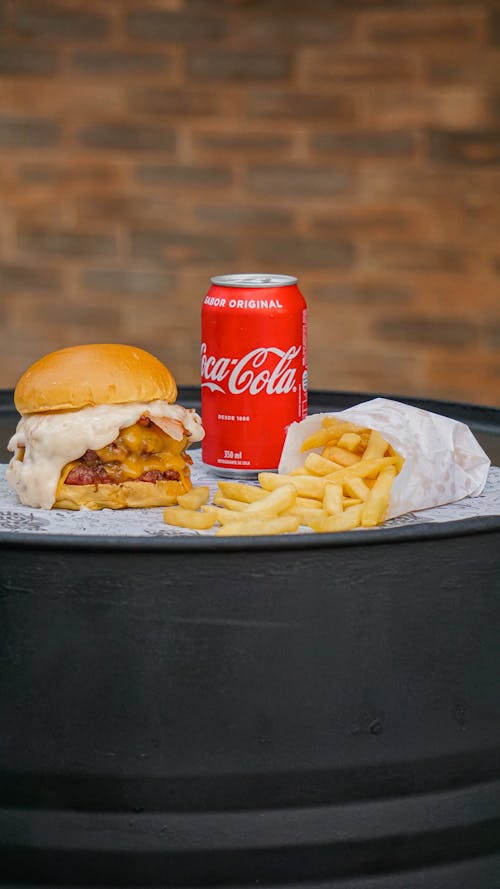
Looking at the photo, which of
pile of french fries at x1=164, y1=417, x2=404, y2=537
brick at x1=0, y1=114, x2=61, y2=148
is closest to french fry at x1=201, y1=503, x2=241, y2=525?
pile of french fries at x1=164, y1=417, x2=404, y2=537

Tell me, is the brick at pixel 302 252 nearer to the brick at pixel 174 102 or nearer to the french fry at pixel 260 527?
the brick at pixel 174 102

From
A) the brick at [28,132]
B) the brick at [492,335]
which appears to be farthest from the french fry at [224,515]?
the brick at [28,132]

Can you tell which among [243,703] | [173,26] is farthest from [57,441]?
[173,26]

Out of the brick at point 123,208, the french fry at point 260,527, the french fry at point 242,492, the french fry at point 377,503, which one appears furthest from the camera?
the brick at point 123,208

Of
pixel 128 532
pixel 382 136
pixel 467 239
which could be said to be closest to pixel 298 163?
pixel 382 136

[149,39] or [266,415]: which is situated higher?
[149,39]

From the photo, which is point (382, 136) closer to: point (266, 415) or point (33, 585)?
point (266, 415)

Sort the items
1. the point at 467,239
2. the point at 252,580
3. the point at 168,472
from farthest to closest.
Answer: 1. the point at 467,239
2. the point at 168,472
3. the point at 252,580
